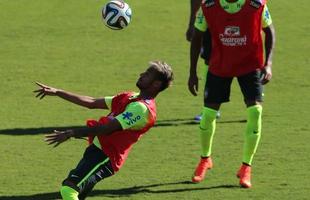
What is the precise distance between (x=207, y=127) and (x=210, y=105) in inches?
9.4

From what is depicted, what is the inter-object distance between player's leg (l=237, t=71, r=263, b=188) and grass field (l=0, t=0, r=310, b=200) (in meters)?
0.16

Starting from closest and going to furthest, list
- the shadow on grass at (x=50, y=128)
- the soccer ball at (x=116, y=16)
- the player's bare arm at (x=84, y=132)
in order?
the player's bare arm at (x=84, y=132), the soccer ball at (x=116, y=16), the shadow on grass at (x=50, y=128)

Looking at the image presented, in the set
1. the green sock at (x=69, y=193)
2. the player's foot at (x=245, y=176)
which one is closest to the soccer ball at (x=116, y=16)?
the player's foot at (x=245, y=176)

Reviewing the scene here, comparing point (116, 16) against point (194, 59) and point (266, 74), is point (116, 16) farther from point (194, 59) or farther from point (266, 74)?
point (266, 74)

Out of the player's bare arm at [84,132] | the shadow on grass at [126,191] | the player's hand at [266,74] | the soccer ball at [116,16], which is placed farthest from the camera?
the soccer ball at [116,16]

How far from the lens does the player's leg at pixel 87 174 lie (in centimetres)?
716

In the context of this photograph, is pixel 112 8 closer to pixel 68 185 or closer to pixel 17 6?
pixel 68 185

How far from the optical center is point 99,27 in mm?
18344

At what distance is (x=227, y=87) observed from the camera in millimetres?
9219

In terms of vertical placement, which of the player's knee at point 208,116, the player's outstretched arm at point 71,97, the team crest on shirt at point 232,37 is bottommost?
the player's knee at point 208,116

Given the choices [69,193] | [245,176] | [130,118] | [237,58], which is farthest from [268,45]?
[69,193]

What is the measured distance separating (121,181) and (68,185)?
2099 mm

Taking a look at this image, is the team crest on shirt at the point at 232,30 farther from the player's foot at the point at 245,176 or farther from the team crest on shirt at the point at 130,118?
the team crest on shirt at the point at 130,118

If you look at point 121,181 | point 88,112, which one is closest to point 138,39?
point 88,112
